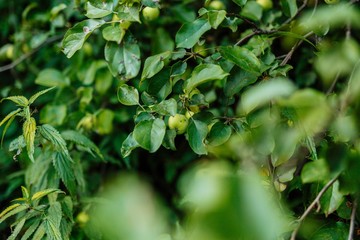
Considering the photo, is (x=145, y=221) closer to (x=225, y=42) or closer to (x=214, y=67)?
(x=214, y=67)

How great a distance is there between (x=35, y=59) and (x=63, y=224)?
3.72 feet

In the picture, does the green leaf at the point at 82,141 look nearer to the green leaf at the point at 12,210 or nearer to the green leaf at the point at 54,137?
the green leaf at the point at 54,137

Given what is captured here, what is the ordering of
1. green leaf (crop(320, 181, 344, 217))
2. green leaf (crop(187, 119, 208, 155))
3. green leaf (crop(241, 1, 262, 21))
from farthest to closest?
green leaf (crop(241, 1, 262, 21)), green leaf (crop(187, 119, 208, 155)), green leaf (crop(320, 181, 344, 217))

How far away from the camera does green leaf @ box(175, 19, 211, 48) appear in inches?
43.5

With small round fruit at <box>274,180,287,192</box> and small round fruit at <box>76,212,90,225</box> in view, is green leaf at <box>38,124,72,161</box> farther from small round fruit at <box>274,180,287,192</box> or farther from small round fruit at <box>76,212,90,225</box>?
small round fruit at <box>274,180,287,192</box>

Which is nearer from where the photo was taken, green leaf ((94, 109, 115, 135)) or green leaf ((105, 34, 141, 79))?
green leaf ((105, 34, 141, 79))

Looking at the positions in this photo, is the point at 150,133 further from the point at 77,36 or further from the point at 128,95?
the point at 77,36

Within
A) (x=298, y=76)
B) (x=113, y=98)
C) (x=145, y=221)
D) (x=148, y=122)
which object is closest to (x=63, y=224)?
(x=148, y=122)

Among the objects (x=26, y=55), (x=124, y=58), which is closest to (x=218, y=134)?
(x=124, y=58)

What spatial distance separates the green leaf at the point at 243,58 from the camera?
3.30ft

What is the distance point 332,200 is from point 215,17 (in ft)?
1.46

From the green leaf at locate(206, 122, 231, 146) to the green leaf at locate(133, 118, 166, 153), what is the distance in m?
0.11

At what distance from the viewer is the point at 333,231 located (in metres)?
1.00

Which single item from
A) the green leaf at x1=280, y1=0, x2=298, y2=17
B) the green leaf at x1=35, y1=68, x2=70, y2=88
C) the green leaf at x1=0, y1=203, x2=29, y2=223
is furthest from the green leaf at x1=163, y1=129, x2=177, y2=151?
the green leaf at x1=35, y1=68, x2=70, y2=88
